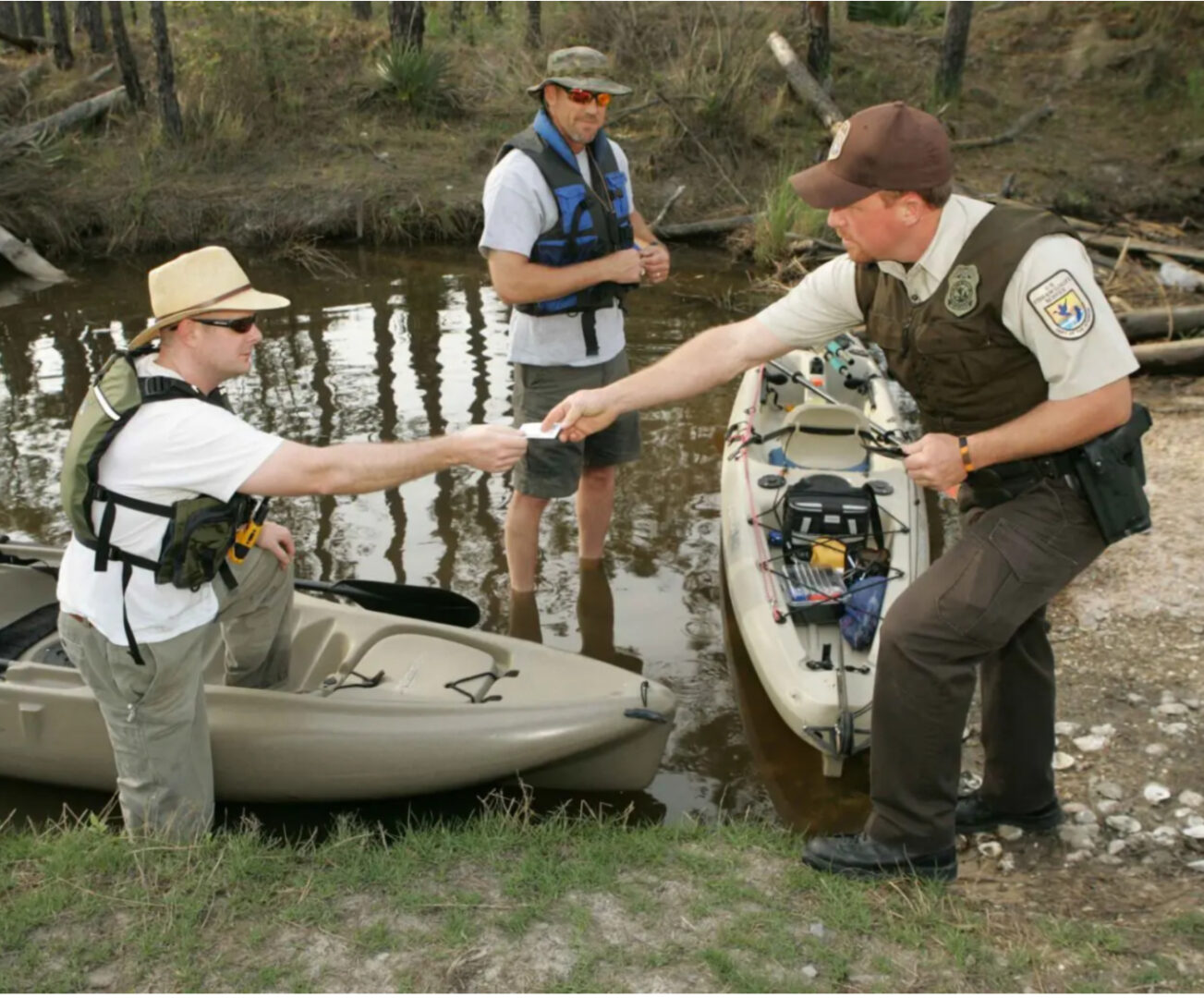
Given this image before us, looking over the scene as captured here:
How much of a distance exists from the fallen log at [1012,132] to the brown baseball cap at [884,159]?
37.3 feet

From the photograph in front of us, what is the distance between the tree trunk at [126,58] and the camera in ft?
45.9

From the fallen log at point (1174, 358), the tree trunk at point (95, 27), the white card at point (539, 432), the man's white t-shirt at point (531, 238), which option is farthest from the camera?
the tree trunk at point (95, 27)

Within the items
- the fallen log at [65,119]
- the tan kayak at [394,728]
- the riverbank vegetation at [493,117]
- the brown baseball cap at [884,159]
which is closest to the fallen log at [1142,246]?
the riverbank vegetation at [493,117]

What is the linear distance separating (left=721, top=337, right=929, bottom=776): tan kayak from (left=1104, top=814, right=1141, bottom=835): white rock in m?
0.81

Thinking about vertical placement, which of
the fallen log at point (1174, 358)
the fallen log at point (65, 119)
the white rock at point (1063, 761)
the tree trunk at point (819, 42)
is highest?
the tree trunk at point (819, 42)

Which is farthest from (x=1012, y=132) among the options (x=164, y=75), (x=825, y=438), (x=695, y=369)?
(x=695, y=369)

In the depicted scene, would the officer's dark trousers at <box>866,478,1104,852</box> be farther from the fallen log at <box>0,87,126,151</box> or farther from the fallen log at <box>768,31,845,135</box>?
the fallen log at <box>0,87,126,151</box>

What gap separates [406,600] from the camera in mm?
4922

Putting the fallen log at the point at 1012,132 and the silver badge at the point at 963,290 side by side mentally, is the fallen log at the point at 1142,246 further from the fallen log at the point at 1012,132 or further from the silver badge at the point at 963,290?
the silver badge at the point at 963,290

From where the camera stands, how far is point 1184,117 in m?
14.2

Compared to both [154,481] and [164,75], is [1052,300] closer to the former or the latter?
[154,481]

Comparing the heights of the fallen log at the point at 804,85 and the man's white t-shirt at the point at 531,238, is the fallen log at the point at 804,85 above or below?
above

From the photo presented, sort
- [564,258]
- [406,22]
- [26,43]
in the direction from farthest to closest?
1. [26,43]
2. [406,22]
3. [564,258]

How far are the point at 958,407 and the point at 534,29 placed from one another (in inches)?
542
